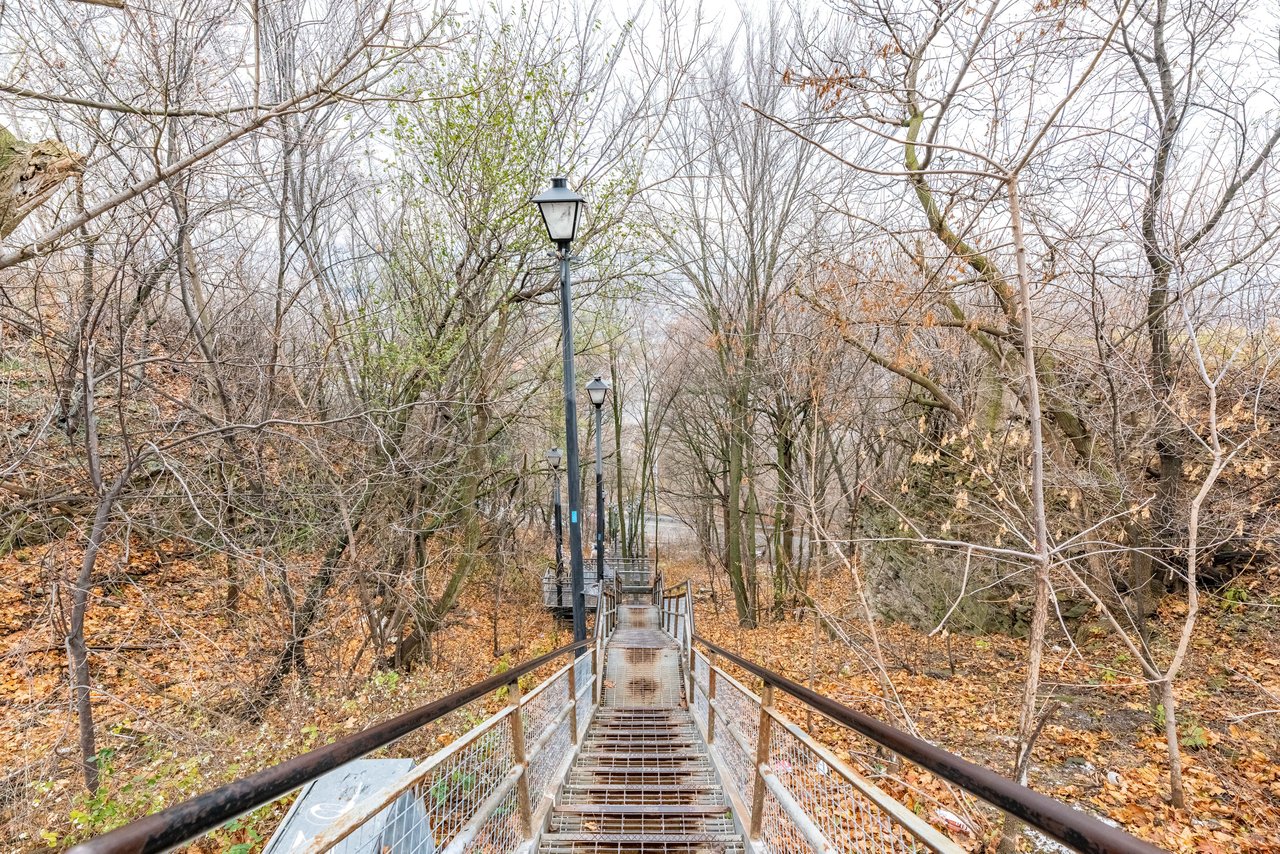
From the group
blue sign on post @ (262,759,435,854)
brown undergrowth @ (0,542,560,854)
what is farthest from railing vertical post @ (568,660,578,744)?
brown undergrowth @ (0,542,560,854)

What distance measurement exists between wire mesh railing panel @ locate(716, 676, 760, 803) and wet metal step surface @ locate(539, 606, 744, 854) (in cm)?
25

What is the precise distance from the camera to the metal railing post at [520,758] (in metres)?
3.06

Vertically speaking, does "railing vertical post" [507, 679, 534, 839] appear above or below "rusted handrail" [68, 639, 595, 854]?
below

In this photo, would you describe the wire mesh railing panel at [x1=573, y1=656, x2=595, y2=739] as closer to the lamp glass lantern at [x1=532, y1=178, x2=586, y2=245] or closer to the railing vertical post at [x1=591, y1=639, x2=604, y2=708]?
the railing vertical post at [x1=591, y1=639, x2=604, y2=708]

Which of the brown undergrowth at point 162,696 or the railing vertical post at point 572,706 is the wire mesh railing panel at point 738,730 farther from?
the brown undergrowth at point 162,696

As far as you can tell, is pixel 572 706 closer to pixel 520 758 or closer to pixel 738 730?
pixel 738 730

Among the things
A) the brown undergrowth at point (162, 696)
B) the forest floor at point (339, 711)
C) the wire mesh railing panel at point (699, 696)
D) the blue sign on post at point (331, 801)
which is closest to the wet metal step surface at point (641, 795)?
the wire mesh railing panel at point (699, 696)

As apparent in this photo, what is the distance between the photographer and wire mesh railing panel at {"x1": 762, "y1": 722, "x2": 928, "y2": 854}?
209 centimetres

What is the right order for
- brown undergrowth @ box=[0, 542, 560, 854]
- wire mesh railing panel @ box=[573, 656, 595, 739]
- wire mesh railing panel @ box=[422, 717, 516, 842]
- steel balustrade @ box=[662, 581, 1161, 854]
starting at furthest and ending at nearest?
wire mesh railing panel @ box=[573, 656, 595, 739] → brown undergrowth @ box=[0, 542, 560, 854] → wire mesh railing panel @ box=[422, 717, 516, 842] → steel balustrade @ box=[662, 581, 1161, 854]

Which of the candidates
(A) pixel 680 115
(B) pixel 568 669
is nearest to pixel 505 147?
(A) pixel 680 115

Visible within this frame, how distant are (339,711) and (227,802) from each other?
22.9 ft

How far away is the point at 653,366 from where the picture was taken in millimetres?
22141

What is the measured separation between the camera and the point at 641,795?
14.3 feet

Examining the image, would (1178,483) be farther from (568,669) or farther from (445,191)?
(445,191)
